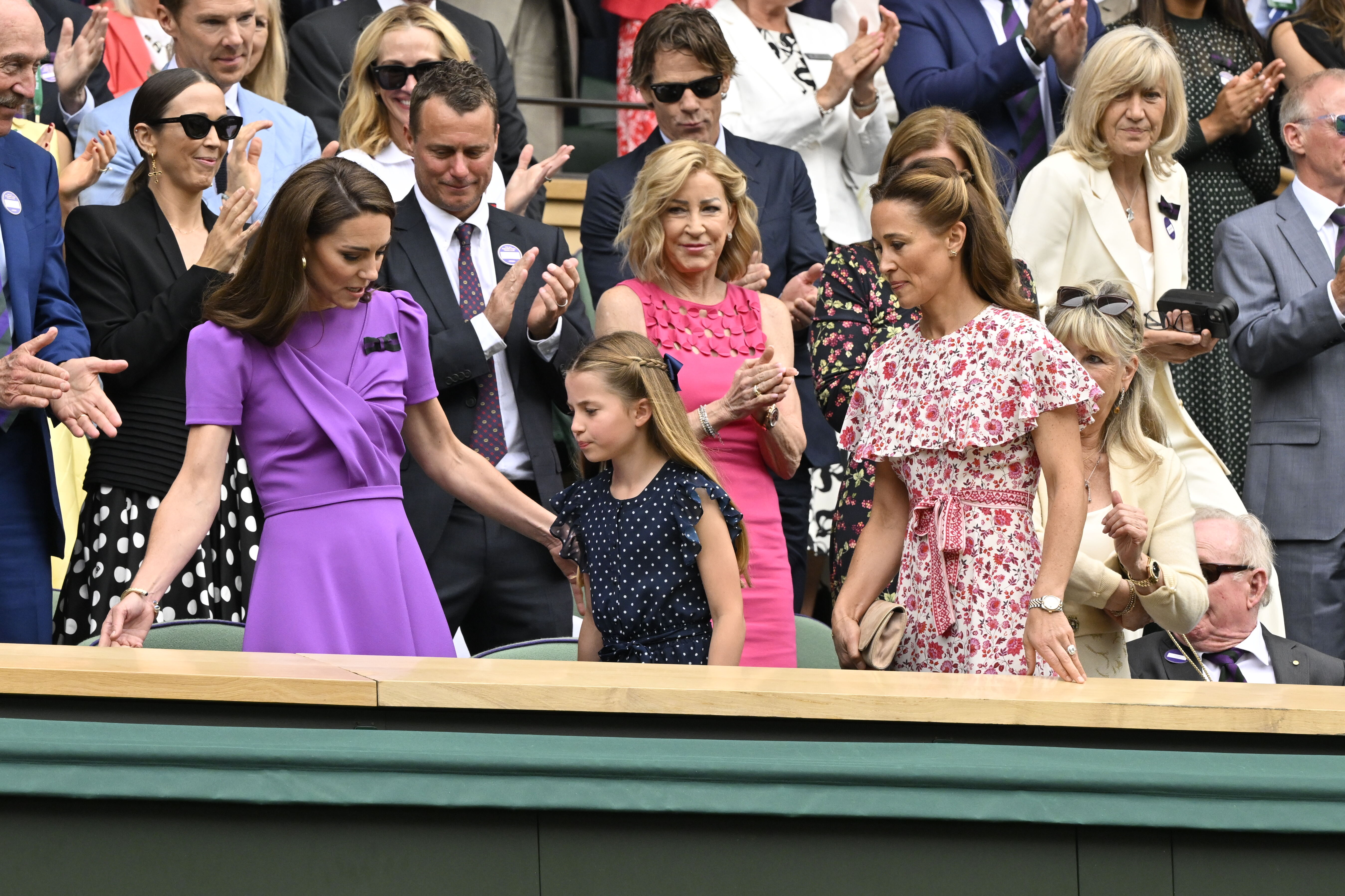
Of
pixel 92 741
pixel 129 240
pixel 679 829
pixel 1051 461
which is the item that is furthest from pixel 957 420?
pixel 129 240

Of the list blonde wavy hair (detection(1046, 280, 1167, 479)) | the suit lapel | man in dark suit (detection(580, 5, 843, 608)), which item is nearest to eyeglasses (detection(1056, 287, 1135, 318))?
blonde wavy hair (detection(1046, 280, 1167, 479))

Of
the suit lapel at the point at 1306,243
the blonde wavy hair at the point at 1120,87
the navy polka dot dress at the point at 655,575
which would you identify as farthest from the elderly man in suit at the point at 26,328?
the suit lapel at the point at 1306,243

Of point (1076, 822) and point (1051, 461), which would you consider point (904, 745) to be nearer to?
point (1076, 822)

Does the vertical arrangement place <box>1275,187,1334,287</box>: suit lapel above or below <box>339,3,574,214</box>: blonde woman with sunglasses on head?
below

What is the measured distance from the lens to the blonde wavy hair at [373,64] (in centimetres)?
473

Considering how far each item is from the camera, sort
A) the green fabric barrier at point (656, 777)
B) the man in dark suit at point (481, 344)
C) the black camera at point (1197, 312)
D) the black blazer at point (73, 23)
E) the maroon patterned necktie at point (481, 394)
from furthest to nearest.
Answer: the black blazer at point (73, 23), the black camera at point (1197, 312), the maroon patterned necktie at point (481, 394), the man in dark suit at point (481, 344), the green fabric barrier at point (656, 777)

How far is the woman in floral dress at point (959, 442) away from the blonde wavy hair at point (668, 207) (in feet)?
2.71

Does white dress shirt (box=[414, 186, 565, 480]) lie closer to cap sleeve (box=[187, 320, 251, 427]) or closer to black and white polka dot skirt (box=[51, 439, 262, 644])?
black and white polka dot skirt (box=[51, 439, 262, 644])

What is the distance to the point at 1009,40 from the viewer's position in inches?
225

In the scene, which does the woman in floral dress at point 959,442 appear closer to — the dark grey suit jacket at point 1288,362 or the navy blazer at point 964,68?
the dark grey suit jacket at point 1288,362

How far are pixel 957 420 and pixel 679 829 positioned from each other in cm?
130

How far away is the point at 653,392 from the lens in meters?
3.41

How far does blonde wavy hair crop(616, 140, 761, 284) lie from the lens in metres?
3.97

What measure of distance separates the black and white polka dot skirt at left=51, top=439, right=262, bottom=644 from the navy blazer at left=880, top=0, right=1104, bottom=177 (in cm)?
306
